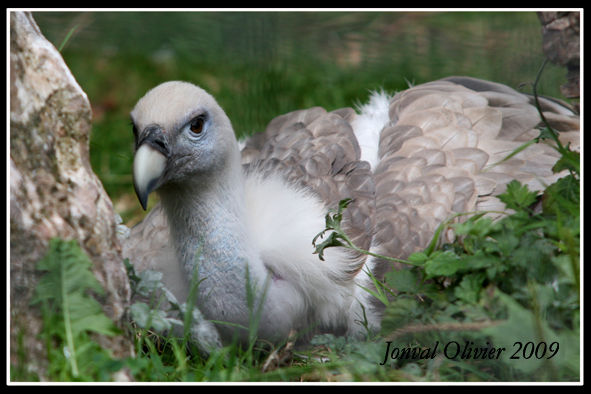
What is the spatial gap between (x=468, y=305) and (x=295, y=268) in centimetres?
67

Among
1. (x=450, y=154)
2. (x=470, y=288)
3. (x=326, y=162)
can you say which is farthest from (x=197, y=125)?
(x=450, y=154)

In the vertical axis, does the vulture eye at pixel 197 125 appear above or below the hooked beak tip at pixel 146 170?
above

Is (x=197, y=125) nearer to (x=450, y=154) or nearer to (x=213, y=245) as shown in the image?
(x=213, y=245)

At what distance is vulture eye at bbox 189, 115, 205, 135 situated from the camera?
2.71 m

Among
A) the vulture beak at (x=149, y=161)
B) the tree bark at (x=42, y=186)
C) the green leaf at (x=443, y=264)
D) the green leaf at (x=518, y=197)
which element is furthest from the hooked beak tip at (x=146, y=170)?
the green leaf at (x=518, y=197)

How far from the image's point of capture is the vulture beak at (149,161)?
2.51 m

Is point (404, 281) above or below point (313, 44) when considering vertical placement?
below

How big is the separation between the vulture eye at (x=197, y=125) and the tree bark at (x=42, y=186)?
15.8 inches

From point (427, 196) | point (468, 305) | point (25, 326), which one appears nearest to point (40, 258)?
point (25, 326)

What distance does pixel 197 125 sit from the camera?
108 inches

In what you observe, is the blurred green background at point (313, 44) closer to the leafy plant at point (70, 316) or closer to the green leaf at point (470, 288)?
the leafy plant at point (70, 316)

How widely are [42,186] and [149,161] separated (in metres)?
0.35

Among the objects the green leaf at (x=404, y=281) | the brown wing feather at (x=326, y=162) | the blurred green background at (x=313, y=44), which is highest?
the blurred green background at (x=313, y=44)

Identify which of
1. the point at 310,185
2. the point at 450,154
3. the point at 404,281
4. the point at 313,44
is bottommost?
the point at 404,281
